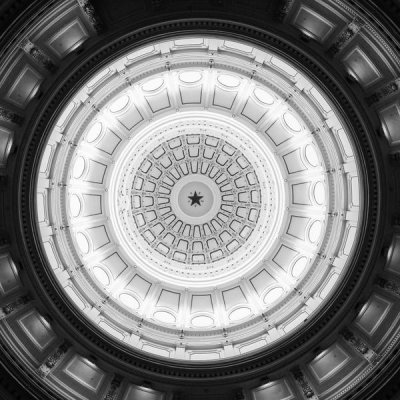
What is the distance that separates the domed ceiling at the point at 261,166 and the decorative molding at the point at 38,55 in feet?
0.16

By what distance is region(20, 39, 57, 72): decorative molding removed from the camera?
1377 centimetres

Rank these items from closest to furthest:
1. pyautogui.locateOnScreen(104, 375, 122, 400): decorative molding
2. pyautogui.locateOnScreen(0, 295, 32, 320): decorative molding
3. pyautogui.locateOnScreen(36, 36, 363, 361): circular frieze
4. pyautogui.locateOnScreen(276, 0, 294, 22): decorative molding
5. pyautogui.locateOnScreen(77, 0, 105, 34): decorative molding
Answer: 1. pyautogui.locateOnScreen(77, 0, 105, 34): decorative molding
2. pyautogui.locateOnScreen(276, 0, 294, 22): decorative molding
3. pyautogui.locateOnScreen(0, 295, 32, 320): decorative molding
4. pyautogui.locateOnScreen(104, 375, 122, 400): decorative molding
5. pyautogui.locateOnScreen(36, 36, 363, 361): circular frieze

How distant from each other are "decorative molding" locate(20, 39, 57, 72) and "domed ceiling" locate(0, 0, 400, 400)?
0.05 metres

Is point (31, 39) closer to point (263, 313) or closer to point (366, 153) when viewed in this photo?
point (366, 153)

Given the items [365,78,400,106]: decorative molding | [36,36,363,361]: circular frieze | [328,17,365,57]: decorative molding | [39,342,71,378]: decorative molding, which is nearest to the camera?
[328,17,365,57]: decorative molding

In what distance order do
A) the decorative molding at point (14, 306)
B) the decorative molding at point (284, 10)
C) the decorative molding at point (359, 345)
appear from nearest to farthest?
1. the decorative molding at point (284, 10)
2. the decorative molding at point (14, 306)
3. the decorative molding at point (359, 345)

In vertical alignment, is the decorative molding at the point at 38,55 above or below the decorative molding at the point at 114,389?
above

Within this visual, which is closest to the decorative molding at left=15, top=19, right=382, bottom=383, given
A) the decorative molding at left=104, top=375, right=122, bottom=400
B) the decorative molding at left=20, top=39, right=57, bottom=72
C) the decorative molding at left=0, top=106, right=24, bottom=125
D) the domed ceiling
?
the domed ceiling

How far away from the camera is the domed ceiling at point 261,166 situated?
14.4 m

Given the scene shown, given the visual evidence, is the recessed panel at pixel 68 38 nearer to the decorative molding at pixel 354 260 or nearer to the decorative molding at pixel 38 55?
the decorative molding at pixel 38 55

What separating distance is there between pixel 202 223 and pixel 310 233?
806 cm

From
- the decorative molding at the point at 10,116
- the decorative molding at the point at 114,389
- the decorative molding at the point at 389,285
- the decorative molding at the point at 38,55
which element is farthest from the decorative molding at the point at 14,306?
the decorative molding at the point at 389,285

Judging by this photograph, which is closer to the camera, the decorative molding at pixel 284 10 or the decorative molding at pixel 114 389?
the decorative molding at pixel 284 10

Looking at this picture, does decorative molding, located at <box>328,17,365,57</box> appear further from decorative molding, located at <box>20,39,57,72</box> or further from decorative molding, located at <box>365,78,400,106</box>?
decorative molding, located at <box>20,39,57,72</box>
